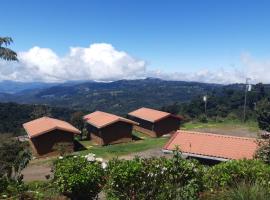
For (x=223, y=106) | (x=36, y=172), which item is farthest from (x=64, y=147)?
(x=223, y=106)

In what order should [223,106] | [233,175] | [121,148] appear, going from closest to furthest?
[233,175], [121,148], [223,106]

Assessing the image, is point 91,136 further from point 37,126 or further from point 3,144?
point 3,144

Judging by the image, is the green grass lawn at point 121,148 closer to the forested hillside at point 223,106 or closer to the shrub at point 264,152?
the shrub at point 264,152

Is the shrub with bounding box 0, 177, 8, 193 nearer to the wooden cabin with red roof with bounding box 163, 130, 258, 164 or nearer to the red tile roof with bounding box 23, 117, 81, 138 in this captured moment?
the wooden cabin with red roof with bounding box 163, 130, 258, 164

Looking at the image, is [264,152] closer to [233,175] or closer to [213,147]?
[233,175]

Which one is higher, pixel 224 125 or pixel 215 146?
pixel 215 146

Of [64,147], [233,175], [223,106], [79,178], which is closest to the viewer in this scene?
[79,178]

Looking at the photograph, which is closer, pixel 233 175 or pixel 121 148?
pixel 233 175

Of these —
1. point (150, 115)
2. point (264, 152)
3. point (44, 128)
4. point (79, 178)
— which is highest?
point (79, 178)
